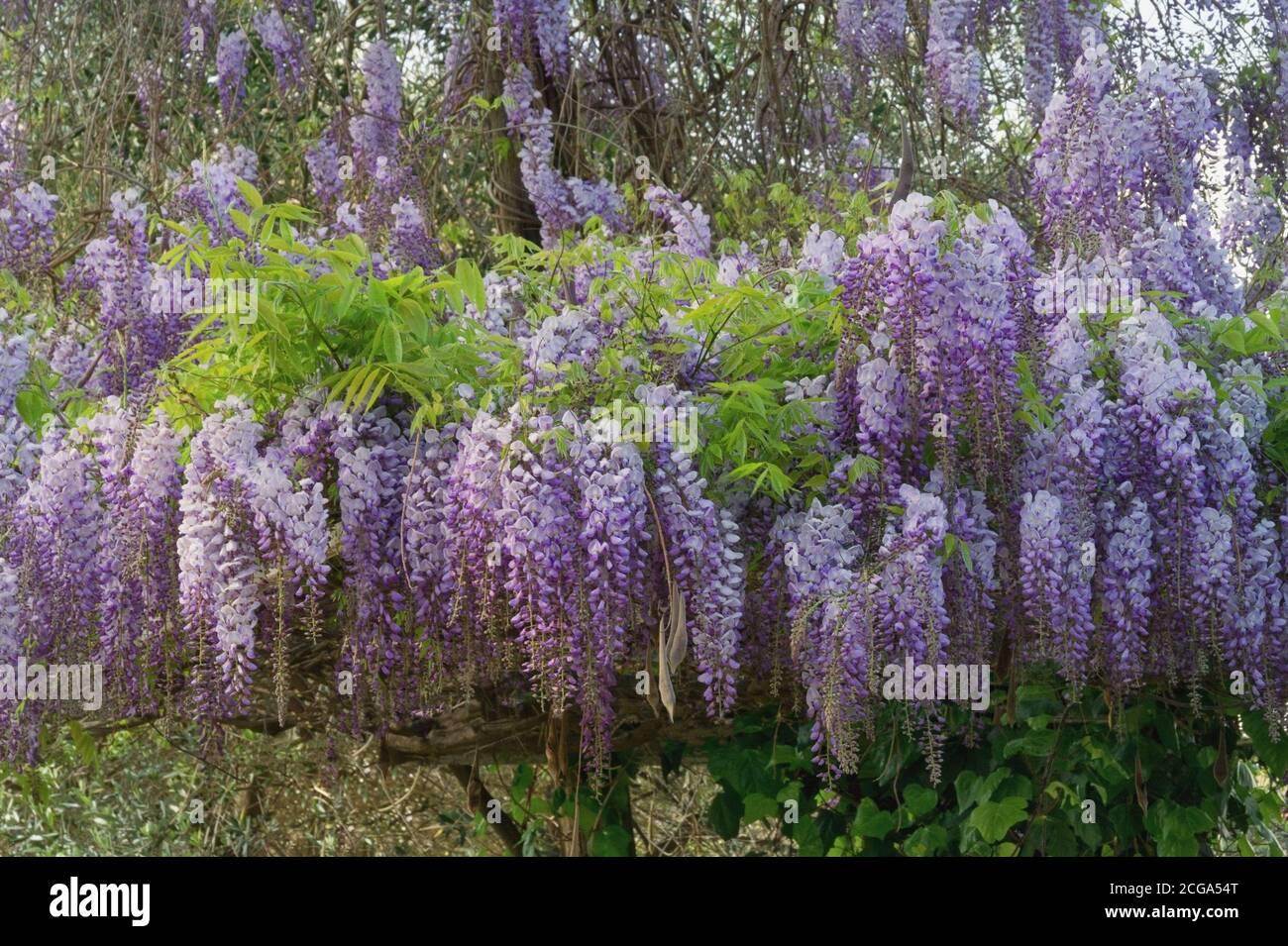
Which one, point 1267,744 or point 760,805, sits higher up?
point 1267,744

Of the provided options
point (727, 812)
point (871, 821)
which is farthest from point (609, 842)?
point (871, 821)

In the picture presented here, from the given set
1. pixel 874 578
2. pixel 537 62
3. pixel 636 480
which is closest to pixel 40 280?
pixel 537 62

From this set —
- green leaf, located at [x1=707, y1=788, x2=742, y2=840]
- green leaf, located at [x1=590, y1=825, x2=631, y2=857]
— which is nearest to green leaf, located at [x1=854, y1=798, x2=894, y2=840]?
green leaf, located at [x1=707, y1=788, x2=742, y2=840]

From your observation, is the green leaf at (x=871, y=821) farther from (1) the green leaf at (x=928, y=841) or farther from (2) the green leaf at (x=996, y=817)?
(2) the green leaf at (x=996, y=817)

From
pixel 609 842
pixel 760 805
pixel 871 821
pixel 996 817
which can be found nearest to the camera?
pixel 996 817

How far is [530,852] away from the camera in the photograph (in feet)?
13.3

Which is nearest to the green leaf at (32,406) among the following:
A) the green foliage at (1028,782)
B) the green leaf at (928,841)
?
the green foliage at (1028,782)

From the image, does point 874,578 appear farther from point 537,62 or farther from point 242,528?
point 537,62

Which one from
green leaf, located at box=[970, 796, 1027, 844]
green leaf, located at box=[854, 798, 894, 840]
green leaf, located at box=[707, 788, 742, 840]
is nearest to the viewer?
green leaf, located at box=[970, 796, 1027, 844]

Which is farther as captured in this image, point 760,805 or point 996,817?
point 760,805

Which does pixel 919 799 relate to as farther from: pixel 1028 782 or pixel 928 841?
pixel 1028 782

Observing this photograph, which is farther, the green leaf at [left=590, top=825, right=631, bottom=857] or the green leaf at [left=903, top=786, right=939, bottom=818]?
the green leaf at [left=590, top=825, right=631, bottom=857]

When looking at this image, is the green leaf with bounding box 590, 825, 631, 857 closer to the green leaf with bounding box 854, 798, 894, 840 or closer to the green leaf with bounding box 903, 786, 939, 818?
the green leaf with bounding box 854, 798, 894, 840

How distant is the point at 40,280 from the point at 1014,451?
127 inches
